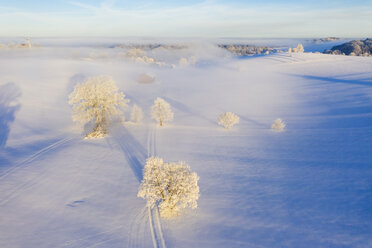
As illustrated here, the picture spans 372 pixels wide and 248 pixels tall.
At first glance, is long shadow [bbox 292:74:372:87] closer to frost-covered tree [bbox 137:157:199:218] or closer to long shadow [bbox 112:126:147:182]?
long shadow [bbox 112:126:147:182]

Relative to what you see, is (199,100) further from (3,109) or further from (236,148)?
(3,109)

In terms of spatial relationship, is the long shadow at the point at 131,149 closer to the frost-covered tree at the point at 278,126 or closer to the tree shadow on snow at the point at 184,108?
the tree shadow on snow at the point at 184,108

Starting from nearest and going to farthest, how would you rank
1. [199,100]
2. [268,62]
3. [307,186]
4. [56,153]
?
[307,186] < [56,153] < [199,100] < [268,62]

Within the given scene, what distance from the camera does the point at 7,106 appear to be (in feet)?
144

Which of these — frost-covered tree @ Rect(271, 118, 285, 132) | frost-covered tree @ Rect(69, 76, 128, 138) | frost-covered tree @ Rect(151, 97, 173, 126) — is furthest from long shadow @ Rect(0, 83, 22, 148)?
frost-covered tree @ Rect(271, 118, 285, 132)

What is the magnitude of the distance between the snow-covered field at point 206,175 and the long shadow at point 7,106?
0.19m

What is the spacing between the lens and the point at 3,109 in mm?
42531

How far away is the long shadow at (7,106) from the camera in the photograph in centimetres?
3375

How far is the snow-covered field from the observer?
15.3 m

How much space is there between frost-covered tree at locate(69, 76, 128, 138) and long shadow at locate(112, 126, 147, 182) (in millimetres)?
2412

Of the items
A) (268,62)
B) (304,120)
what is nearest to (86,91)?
(304,120)

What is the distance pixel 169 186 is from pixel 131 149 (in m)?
13.3

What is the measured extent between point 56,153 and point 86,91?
10256 millimetres

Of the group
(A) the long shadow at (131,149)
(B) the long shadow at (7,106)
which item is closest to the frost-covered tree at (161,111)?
(A) the long shadow at (131,149)
